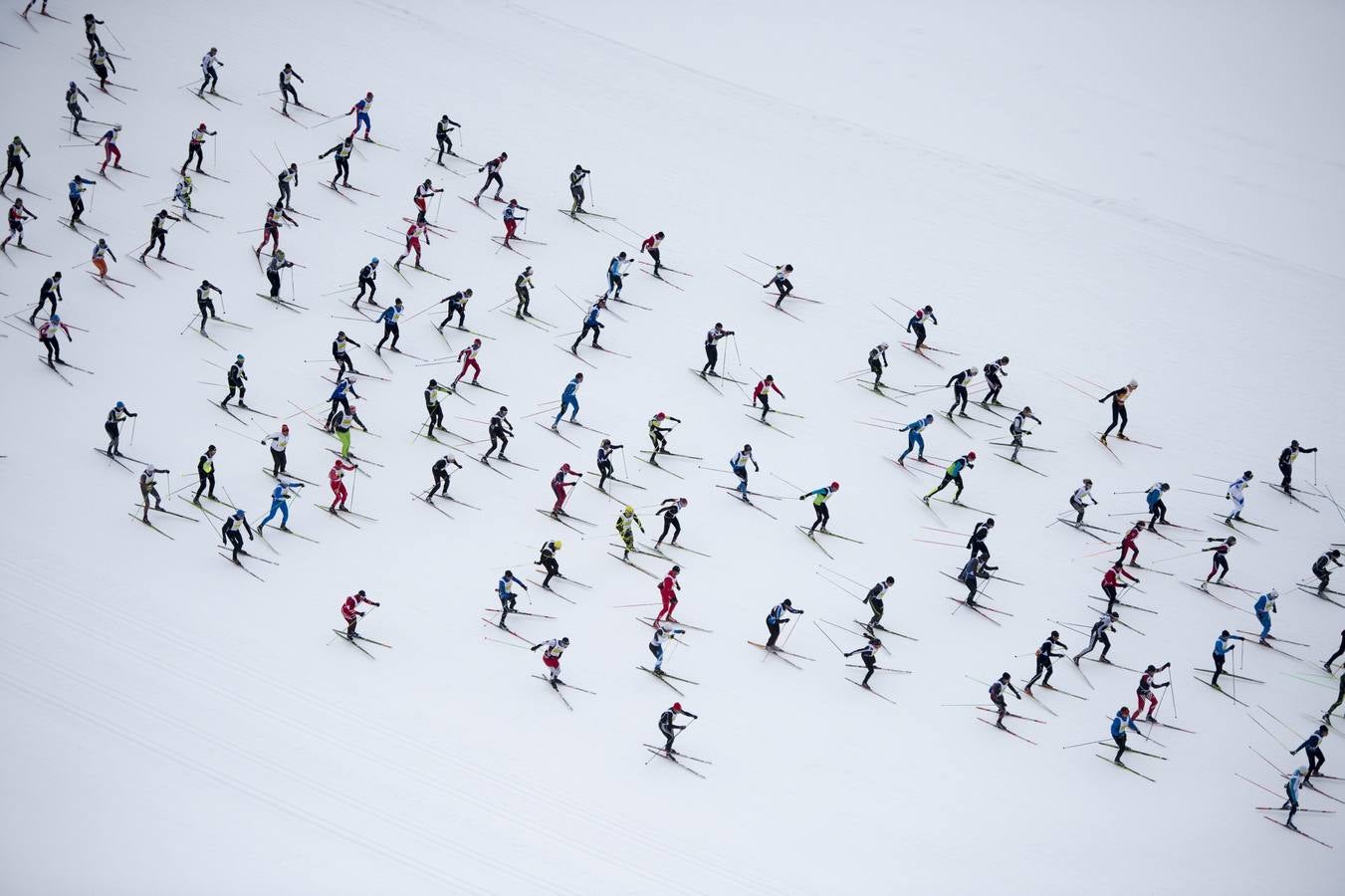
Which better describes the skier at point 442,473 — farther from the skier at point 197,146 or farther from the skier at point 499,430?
the skier at point 197,146

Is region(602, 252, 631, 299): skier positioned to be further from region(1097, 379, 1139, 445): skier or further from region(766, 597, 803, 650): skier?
region(1097, 379, 1139, 445): skier

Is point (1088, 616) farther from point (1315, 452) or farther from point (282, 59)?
point (282, 59)

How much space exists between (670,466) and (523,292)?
562 cm

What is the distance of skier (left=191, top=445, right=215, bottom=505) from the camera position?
20297 mm

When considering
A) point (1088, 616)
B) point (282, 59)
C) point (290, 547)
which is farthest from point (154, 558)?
point (282, 59)

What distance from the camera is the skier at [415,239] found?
26.5 m

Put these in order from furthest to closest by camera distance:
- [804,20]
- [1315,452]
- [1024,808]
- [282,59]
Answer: [804,20], [282,59], [1315,452], [1024,808]

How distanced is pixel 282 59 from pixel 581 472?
18877 mm

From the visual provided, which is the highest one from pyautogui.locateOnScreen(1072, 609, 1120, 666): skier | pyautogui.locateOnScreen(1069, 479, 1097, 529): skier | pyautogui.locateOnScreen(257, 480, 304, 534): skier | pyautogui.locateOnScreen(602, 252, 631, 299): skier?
pyautogui.locateOnScreen(602, 252, 631, 299): skier

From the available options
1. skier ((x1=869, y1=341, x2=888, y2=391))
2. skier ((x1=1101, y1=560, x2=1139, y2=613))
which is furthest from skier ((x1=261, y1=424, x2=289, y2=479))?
skier ((x1=1101, y1=560, x2=1139, y2=613))

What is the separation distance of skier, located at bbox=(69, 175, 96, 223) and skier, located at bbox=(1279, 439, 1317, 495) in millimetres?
26796

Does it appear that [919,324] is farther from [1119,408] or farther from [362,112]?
[362,112]

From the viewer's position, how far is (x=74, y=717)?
16625mm

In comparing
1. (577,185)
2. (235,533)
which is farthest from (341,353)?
(577,185)
